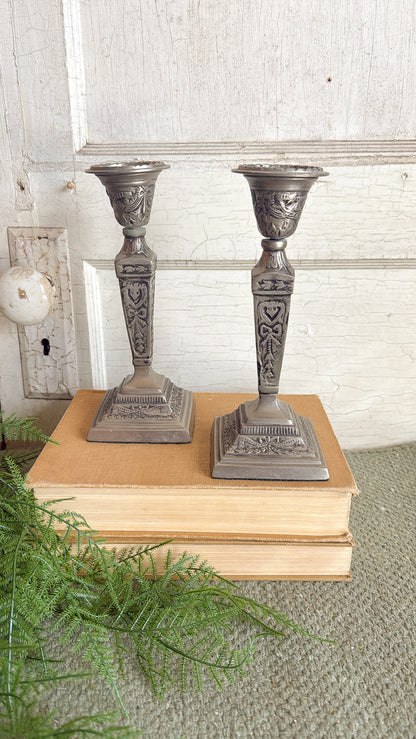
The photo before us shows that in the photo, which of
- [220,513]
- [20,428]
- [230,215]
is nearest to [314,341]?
[230,215]

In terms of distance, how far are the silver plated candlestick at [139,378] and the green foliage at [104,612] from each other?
14cm

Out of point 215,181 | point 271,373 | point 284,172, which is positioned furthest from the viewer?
point 215,181

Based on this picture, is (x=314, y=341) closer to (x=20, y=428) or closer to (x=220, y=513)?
(x=220, y=513)

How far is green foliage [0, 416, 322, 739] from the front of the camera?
1.78 feet

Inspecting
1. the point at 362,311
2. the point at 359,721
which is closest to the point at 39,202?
the point at 362,311

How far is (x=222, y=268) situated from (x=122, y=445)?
0.32m

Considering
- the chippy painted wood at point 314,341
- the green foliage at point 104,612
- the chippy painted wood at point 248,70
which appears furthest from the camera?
the chippy painted wood at point 314,341

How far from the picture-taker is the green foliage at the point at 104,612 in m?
0.54

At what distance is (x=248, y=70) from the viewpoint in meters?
0.81

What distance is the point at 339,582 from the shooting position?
2.27ft

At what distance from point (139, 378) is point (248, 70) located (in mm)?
460

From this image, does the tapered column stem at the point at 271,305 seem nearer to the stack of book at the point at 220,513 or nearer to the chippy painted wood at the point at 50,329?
the stack of book at the point at 220,513

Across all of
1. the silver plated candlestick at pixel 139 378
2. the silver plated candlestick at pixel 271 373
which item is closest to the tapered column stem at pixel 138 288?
the silver plated candlestick at pixel 139 378

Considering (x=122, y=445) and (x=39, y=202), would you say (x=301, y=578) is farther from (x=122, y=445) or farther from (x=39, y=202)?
(x=39, y=202)
